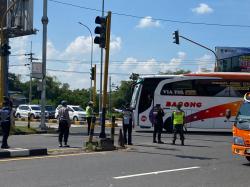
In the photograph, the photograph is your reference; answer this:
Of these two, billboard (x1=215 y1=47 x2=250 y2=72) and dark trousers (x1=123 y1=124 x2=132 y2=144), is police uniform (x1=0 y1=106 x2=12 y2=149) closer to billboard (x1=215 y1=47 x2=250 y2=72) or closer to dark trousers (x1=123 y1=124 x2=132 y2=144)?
dark trousers (x1=123 y1=124 x2=132 y2=144)

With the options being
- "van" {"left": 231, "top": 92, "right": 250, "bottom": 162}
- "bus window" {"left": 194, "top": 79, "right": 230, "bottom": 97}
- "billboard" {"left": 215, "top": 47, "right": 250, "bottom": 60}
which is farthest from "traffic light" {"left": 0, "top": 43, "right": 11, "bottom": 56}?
"billboard" {"left": 215, "top": 47, "right": 250, "bottom": 60}

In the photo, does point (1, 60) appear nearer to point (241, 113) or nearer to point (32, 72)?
point (32, 72)

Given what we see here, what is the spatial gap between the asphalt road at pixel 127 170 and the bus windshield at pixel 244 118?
1079 mm

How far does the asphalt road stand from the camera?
1049 centimetres

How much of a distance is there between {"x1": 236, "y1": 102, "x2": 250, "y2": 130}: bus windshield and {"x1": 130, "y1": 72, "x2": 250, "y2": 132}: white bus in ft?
50.7

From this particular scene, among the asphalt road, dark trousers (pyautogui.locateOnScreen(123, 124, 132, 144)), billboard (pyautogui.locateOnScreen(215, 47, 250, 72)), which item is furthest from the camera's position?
billboard (pyautogui.locateOnScreen(215, 47, 250, 72))

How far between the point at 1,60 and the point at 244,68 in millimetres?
41229

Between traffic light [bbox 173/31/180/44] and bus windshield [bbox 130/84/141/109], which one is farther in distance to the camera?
traffic light [bbox 173/31/180/44]

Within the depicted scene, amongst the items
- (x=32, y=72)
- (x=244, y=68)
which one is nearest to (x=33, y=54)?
(x=244, y=68)

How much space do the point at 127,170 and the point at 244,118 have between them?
12.5ft

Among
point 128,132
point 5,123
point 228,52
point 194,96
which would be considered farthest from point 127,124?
point 228,52

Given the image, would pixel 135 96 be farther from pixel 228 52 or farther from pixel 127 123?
pixel 228 52

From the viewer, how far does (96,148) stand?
1739 cm

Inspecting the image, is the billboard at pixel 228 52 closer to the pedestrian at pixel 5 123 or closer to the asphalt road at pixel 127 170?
the asphalt road at pixel 127 170
